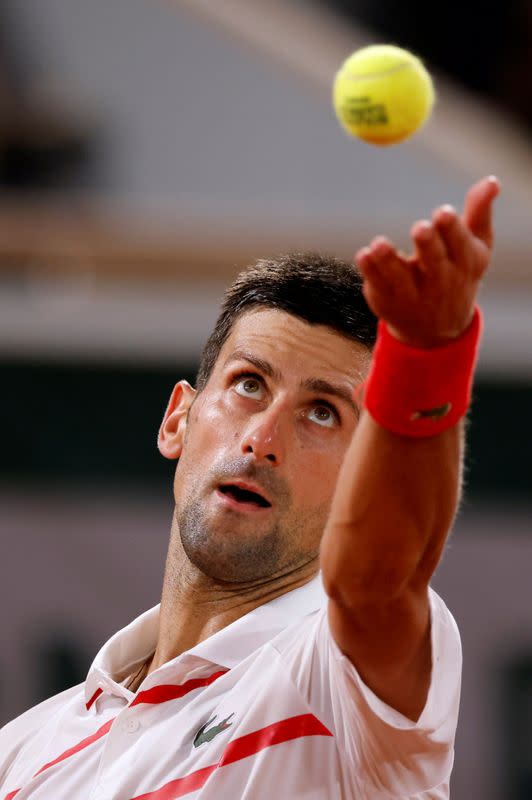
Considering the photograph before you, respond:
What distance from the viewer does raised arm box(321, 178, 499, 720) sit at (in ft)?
5.91

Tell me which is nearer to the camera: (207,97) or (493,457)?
(493,457)

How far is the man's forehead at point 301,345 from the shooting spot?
108 inches

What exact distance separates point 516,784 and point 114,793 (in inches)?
169

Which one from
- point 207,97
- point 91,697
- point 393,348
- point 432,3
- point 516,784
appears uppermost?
point 432,3

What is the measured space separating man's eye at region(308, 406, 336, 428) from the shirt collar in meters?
0.33

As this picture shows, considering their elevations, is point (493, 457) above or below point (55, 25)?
below

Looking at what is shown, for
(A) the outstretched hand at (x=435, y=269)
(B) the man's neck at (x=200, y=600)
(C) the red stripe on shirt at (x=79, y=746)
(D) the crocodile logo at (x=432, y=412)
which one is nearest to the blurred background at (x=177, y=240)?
(B) the man's neck at (x=200, y=600)

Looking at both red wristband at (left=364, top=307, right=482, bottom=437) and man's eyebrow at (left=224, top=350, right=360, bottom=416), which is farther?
man's eyebrow at (left=224, top=350, right=360, bottom=416)

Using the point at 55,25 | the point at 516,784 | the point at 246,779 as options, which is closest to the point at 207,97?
the point at 55,25

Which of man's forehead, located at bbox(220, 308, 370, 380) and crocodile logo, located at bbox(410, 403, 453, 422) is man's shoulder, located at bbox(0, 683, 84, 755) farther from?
crocodile logo, located at bbox(410, 403, 453, 422)

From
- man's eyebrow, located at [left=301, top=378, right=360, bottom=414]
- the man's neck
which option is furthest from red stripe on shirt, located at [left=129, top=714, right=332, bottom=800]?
man's eyebrow, located at [left=301, top=378, right=360, bottom=414]

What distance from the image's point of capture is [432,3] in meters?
9.67

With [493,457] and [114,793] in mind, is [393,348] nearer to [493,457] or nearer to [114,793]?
[114,793]

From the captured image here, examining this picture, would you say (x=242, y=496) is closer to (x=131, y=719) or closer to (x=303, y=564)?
(x=303, y=564)
